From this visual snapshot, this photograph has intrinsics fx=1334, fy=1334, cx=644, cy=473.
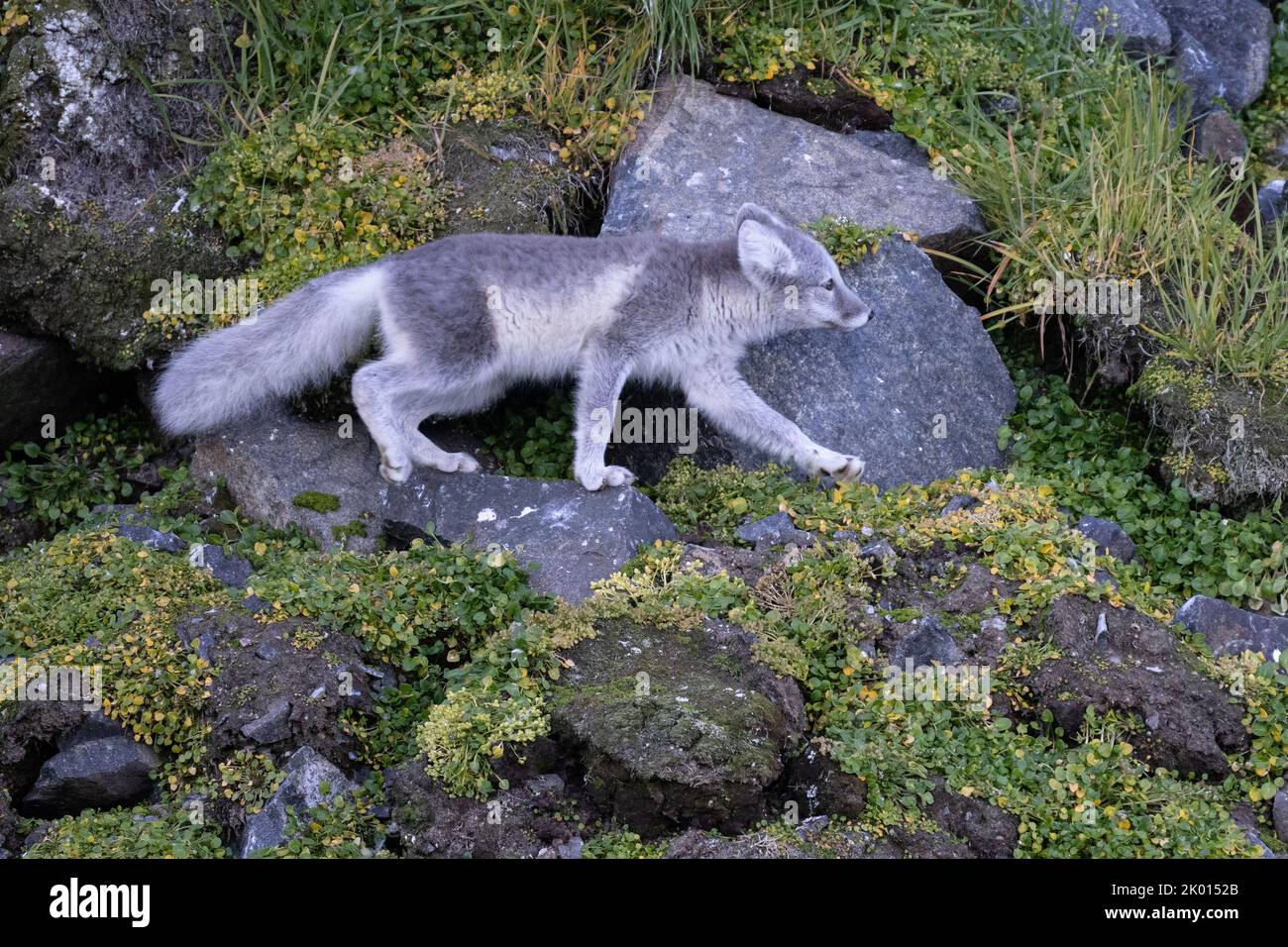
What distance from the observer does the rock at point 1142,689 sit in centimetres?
505

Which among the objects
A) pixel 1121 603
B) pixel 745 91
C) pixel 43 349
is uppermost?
pixel 745 91

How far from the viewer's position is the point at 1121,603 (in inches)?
219

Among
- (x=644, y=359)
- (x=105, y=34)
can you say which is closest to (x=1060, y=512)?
(x=644, y=359)

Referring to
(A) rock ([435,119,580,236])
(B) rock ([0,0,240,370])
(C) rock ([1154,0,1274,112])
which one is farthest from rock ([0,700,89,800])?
(C) rock ([1154,0,1274,112])

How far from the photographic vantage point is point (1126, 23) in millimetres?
9023

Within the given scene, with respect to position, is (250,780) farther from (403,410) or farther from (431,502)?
(403,410)

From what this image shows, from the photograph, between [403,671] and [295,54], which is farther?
[295,54]

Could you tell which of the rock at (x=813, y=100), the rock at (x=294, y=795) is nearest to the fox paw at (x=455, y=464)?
the rock at (x=294, y=795)

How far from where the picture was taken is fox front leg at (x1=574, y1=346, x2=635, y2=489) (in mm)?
6469

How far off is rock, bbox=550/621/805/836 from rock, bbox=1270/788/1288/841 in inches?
69.0

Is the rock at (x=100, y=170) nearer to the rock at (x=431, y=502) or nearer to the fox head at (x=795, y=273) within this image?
the rock at (x=431, y=502)

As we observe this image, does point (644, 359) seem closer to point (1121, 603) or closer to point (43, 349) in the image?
point (1121, 603)

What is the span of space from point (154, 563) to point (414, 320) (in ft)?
Answer: 5.28

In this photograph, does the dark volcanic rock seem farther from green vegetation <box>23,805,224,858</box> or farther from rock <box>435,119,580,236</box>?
rock <box>435,119,580,236</box>
